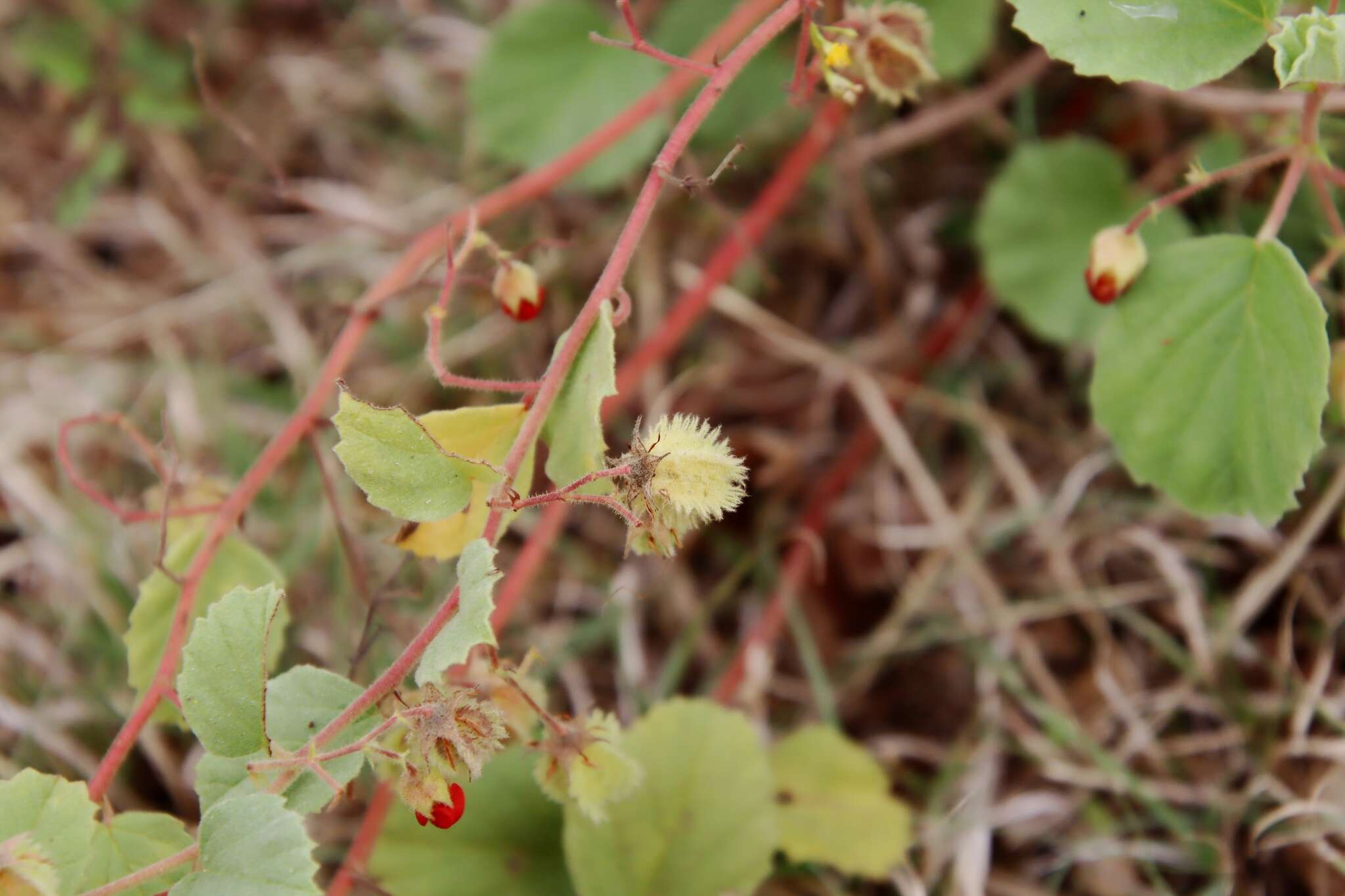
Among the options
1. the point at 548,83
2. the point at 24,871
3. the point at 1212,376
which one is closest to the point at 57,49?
the point at 548,83

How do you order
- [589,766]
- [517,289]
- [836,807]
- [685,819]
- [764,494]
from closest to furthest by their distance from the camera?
[589,766], [517,289], [685,819], [836,807], [764,494]

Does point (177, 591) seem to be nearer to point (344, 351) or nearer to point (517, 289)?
point (344, 351)

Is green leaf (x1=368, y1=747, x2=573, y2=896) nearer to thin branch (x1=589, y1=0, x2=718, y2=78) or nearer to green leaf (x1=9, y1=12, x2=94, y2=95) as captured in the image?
thin branch (x1=589, y1=0, x2=718, y2=78)

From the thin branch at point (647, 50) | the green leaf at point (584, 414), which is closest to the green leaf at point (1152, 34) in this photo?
the thin branch at point (647, 50)

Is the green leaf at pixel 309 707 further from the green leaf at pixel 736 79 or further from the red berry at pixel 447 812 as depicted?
the green leaf at pixel 736 79

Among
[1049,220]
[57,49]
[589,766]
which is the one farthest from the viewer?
A: [57,49]

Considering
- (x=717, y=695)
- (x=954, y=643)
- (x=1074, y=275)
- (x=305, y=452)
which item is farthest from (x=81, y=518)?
(x=1074, y=275)
